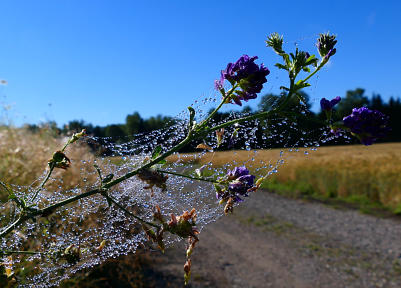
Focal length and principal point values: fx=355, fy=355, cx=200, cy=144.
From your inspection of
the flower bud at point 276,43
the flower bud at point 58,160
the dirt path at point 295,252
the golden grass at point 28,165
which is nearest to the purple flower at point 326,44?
the flower bud at point 276,43

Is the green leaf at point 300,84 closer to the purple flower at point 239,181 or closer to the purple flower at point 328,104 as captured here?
the purple flower at point 328,104

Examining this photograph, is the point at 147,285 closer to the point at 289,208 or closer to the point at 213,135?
the point at 213,135

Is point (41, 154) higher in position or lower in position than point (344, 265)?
higher

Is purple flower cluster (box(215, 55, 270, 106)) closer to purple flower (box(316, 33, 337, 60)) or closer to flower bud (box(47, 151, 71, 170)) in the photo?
purple flower (box(316, 33, 337, 60))

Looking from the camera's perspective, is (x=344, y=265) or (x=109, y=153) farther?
(x=344, y=265)

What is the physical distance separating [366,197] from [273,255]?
20.8ft

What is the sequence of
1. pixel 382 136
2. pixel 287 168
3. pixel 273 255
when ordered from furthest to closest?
pixel 287 168, pixel 273 255, pixel 382 136

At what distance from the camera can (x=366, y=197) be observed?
11.9 metres

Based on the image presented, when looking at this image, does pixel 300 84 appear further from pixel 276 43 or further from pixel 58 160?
pixel 58 160

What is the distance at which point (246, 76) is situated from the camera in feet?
2.83

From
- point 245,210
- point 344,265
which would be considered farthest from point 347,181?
point 344,265

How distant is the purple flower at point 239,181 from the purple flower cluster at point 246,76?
181 millimetres

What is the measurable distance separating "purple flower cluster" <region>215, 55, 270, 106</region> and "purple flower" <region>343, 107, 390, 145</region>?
0.22 meters

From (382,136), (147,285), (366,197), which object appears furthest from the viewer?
(366,197)
